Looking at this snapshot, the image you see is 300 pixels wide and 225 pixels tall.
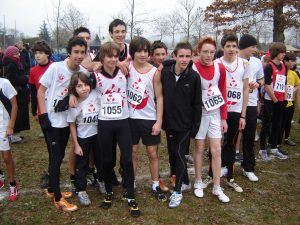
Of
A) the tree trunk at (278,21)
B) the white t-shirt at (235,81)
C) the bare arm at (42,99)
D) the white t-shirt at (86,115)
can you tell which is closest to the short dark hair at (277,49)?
the white t-shirt at (235,81)

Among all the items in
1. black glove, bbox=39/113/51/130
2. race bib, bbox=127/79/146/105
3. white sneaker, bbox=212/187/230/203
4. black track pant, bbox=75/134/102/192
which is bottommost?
white sneaker, bbox=212/187/230/203

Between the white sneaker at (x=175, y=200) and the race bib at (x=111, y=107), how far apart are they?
1249 millimetres

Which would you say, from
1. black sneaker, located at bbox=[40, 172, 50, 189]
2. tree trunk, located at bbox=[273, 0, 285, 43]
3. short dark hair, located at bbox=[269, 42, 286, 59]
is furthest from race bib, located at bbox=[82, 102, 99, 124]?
A: tree trunk, located at bbox=[273, 0, 285, 43]

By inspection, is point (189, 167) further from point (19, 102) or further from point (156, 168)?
point (19, 102)

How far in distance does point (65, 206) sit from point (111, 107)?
1.34 m

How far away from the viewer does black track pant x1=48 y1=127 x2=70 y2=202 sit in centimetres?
370

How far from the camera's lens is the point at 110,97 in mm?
3650

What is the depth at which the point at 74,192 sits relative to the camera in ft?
14.0

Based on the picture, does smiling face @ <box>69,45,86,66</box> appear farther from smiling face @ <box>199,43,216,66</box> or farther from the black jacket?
smiling face @ <box>199,43,216,66</box>

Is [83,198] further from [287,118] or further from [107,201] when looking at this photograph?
[287,118]

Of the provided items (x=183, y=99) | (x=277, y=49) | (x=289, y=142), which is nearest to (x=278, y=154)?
(x=289, y=142)

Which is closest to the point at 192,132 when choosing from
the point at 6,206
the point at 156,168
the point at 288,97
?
the point at 156,168

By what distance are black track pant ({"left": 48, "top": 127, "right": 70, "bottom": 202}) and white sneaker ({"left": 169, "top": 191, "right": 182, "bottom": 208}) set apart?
54.9 inches

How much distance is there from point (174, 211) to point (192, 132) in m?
0.99
